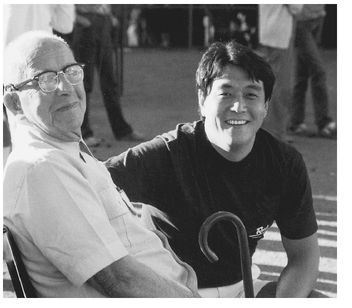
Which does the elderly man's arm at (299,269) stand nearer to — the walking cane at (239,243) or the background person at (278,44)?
the walking cane at (239,243)

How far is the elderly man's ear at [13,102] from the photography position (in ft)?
7.36

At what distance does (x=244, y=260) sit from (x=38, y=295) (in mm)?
616

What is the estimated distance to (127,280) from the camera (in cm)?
207

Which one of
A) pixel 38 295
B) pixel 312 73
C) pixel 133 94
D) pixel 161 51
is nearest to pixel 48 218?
pixel 38 295

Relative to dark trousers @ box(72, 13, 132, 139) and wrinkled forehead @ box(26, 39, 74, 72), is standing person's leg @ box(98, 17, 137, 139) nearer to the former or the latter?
dark trousers @ box(72, 13, 132, 139)

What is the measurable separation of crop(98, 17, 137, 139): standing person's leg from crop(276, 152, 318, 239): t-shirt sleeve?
406cm

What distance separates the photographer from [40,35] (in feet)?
7.38

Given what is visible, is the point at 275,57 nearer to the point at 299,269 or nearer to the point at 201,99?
the point at 201,99

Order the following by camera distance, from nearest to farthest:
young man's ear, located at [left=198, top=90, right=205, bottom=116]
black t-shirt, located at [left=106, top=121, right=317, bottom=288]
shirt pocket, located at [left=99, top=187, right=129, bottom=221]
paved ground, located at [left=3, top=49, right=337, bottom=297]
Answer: shirt pocket, located at [left=99, top=187, right=129, bottom=221] → black t-shirt, located at [left=106, top=121, right=317, bottom=288] → young man's ear, located at [left=198, top=90, right=205, bottom=116] → paved ground, located at [left=3, top=49, right=337, bottom=297]

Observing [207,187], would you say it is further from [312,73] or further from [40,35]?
[312,73]

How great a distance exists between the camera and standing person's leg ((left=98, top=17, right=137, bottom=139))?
6668 millimetres

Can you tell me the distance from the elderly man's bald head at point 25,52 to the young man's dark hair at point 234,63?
58 cm

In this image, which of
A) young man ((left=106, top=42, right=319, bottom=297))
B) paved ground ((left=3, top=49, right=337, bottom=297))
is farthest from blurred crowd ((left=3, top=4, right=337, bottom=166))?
young man ((left=106, top=42, right=319, bottom=297))

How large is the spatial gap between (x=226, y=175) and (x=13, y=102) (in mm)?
716
